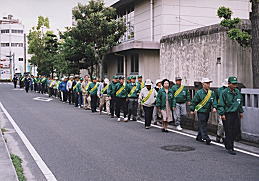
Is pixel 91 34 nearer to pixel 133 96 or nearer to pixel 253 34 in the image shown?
pixel 133 96

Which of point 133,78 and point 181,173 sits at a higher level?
point 133,78

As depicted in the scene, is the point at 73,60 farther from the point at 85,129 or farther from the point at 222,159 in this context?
the point at 222,159

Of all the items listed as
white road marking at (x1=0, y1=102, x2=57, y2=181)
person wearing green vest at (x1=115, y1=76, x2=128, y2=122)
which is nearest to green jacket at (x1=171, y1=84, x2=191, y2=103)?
person wearing green vest at (x1=115, y1=76, x2=128, y2=122)

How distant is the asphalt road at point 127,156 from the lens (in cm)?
677

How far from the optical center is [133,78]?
1484 cm

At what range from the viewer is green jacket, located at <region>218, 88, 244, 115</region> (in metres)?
8.50

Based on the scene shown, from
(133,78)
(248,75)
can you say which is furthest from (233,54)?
(133,78)

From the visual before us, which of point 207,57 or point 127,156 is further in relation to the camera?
point 207,57

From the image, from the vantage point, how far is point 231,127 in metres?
8.52

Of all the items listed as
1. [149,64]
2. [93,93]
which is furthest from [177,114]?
[149,64]

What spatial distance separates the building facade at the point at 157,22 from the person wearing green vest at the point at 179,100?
10.5 meters

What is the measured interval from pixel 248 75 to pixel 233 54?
1239mm

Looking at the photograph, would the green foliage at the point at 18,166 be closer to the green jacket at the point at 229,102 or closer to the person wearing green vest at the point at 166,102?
the green jacket at the point at 229,102

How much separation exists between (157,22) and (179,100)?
12.5 m
